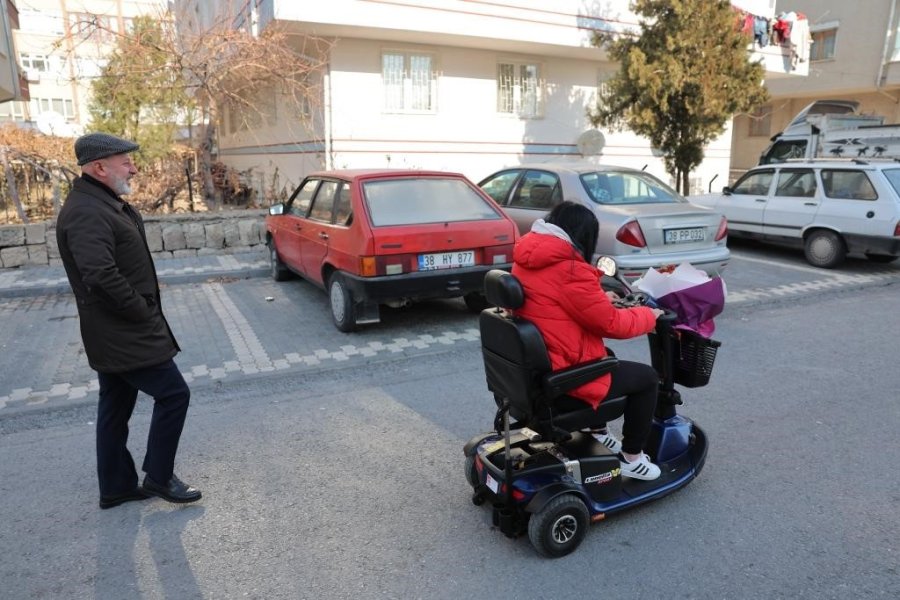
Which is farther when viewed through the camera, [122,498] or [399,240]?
[399,240]

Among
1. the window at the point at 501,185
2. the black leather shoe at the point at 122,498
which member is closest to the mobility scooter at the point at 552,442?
the black leather shoe at the point at 122,498

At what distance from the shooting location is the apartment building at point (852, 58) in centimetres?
Result: 2320

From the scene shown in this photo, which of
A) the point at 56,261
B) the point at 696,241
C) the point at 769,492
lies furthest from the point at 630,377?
the point at 56,261

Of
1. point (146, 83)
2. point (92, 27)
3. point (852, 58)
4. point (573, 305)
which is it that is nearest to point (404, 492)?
point (573, 305)

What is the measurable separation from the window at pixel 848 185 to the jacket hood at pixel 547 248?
8.56 metres

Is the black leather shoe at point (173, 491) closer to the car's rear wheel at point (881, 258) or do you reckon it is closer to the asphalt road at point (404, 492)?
the asphalt road at point (404, 492)

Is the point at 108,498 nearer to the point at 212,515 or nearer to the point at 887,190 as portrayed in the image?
the point at 212,515

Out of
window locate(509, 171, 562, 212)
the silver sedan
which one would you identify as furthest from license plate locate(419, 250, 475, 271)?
window locate(509, 171, 562, 212)

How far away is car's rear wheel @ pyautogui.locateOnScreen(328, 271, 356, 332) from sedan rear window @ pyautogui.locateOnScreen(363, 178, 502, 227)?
2.40 ft

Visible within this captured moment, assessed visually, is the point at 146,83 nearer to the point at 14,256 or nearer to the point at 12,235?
the point at 12,235

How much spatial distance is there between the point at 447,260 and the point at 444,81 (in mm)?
9351

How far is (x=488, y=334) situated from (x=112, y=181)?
198 cm

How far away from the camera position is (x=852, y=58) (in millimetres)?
24359

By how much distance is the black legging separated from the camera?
3.00 meters
